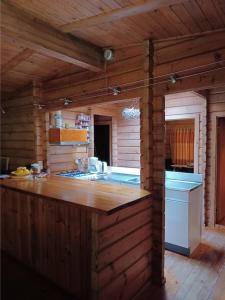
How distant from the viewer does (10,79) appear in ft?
11.7

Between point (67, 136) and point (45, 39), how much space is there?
1.80 metres

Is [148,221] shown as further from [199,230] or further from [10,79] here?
[10,79]

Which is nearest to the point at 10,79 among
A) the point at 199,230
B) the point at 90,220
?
the point at 90,220

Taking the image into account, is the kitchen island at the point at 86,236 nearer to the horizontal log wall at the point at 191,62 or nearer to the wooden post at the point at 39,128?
the wooden post at the point at 39,128

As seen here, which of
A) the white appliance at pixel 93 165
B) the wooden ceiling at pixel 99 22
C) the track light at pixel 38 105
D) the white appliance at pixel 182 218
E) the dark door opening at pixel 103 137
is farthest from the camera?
the dark door opening at pixel 103 137

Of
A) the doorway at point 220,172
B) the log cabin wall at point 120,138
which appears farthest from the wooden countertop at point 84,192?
the doorway at point 220,172

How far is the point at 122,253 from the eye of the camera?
2.00 meters

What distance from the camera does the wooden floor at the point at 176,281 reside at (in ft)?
7.23

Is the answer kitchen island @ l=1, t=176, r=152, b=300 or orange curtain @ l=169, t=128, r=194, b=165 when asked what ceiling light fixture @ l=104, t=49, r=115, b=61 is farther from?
orange curtain @ l=169, t=128, r=194, b=165

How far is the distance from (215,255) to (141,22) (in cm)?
283

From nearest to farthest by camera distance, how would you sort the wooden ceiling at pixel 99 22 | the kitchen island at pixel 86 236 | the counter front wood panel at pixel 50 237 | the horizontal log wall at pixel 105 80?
the wooden ceiling at pixel 99 22, the kitchen island at pixel 86 236, the counter front wood panel at pixel 50 237, the horizontal log wall at pixel 105 80

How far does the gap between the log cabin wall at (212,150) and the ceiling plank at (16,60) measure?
289cm

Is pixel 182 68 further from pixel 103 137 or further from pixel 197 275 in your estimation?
pixel 103 137

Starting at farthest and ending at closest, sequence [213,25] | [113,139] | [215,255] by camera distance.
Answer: [113,139] < [215,255] < [213,25]
